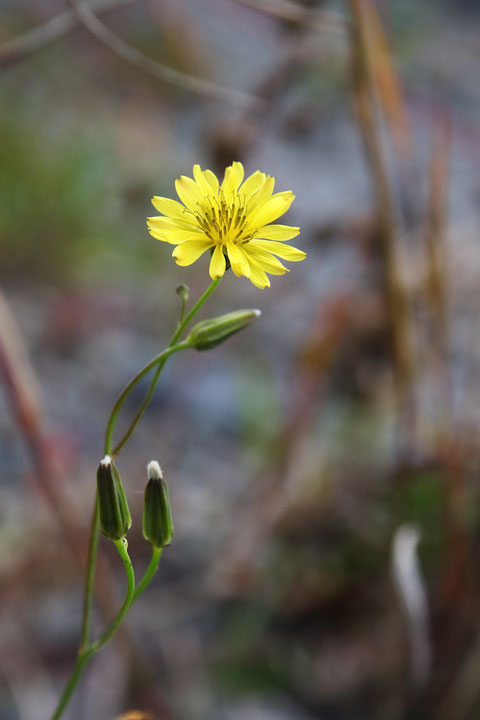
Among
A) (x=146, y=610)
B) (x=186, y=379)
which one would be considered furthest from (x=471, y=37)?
(x=146, y=610)

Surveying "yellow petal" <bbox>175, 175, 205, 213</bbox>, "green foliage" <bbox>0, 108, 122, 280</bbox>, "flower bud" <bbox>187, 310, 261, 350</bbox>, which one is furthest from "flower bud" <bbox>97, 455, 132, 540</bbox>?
"green foliage" <bbox>0, 108, 122, 280</bbox>

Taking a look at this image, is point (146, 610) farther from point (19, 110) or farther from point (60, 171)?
point (19, 110)

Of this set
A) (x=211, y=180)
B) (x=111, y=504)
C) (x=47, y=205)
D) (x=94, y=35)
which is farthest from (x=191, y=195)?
(x=47, y=205)

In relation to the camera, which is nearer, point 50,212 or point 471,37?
point 50,212

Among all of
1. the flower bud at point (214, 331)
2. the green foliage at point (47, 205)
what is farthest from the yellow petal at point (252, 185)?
the green foliage at point (47, 205)

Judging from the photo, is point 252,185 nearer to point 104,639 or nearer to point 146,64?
point 104,639

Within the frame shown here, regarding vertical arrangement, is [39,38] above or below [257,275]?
above
